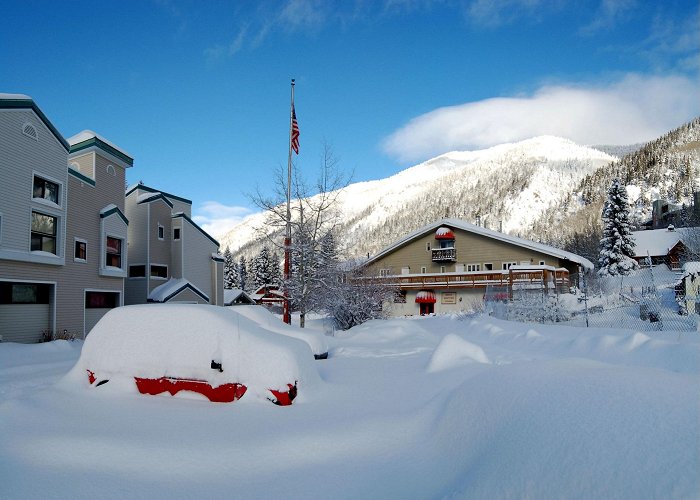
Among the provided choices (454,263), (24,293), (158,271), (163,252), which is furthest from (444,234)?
(24,293)

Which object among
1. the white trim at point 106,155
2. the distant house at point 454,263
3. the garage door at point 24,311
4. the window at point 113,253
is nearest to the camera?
the garage door at point 24,311

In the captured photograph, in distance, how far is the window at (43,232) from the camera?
693 inches

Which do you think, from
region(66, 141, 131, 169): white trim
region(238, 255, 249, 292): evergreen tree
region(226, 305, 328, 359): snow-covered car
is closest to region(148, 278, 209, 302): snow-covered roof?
region(66, 141, 131, 169): white trim

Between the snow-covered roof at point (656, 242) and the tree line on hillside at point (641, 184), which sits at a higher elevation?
the tree line on hillside at point (641, 184)

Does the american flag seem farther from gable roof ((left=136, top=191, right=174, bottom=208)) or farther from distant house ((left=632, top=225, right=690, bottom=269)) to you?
distant house ((left=632, top=225, right=690, bottom=269))

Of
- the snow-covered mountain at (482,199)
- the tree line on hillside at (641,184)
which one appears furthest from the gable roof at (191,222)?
the snow-covered mountain at (482,199)

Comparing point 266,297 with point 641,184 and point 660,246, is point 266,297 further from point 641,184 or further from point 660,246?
point 641,184

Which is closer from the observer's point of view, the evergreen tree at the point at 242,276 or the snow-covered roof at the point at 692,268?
the snow-covered roof at the point at 692,268

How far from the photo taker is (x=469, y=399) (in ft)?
15.6

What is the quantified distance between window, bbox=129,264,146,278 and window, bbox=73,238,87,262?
292 inches

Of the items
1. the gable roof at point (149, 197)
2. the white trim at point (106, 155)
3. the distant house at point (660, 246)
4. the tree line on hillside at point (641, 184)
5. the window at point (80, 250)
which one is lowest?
the window at point (80, 250)

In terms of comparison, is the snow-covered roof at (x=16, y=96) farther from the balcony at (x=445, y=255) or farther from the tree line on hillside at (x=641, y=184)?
the tree line on hillside at (x=641, y=184)

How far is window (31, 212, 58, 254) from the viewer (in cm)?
1759

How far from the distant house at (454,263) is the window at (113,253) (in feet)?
50.8
